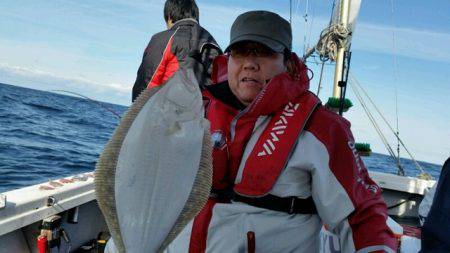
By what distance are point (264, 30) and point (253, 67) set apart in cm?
18

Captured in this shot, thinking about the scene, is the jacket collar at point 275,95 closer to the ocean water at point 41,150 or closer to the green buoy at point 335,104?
the green buoy at point 335,104

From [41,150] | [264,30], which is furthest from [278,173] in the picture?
[41,150]

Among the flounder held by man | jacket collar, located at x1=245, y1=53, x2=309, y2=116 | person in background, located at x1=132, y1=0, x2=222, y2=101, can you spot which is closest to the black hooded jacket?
person in background, located at x1=132, y1=0, x2=222, y2=101

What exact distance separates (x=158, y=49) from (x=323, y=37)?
3129 millimetres

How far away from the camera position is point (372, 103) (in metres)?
6.52

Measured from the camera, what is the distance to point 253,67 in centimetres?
201

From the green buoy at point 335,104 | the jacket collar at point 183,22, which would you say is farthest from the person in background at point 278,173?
the green buoy at point 335,104

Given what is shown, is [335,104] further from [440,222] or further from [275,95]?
[440,222]

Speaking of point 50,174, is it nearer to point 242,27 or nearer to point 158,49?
point 158,49

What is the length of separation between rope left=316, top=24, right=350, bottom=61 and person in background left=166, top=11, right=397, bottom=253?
3.73m

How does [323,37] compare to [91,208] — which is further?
[323,37]

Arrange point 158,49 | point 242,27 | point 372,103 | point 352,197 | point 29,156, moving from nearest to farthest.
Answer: point 352,197 → point 242,27 → point 158,49 → point 372,103 → point 29,156

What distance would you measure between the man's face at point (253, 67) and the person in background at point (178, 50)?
123 centimetres

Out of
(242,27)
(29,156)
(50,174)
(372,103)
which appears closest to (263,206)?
(242,27)
